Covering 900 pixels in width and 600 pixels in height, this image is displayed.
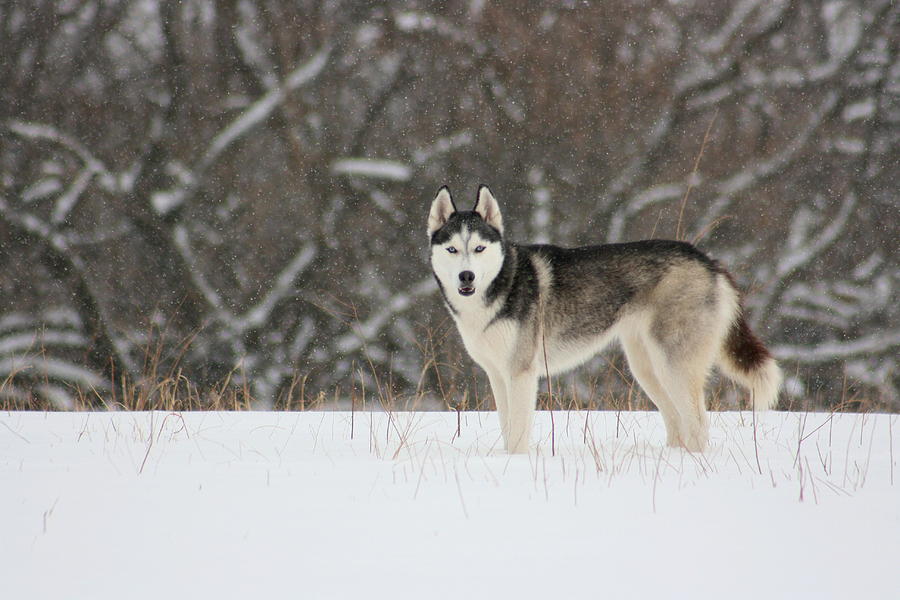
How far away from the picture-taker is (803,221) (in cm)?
845

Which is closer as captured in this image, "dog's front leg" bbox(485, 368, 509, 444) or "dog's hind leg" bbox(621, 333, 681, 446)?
"dog's front leg" bbox(485, 368, 509, 444)

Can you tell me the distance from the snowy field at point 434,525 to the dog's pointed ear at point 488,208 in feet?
4.00

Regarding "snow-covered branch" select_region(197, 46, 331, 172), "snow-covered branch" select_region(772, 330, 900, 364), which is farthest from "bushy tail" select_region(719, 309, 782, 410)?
"snow-covered branch" select_region(197, 46, 331, 172)

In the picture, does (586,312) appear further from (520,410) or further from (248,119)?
(248,119)

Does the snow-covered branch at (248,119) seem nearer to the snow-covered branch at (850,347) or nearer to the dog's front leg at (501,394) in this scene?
the dog's front leg at (501,394)

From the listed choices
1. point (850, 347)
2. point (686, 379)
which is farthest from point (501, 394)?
point (850, 347)

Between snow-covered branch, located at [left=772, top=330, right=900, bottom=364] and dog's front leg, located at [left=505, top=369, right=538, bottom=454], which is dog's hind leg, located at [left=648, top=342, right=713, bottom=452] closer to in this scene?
dog's front leg, located at [left=505, top=369, right=538, bottom=454]

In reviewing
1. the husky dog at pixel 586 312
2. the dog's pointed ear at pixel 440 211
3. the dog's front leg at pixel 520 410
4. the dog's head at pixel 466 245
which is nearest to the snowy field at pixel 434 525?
the dog's front leg at pixel 520 410

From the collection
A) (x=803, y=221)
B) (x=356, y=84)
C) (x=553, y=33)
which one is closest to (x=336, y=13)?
(x=356, y=84)

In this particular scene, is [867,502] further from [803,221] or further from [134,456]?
[803,221]

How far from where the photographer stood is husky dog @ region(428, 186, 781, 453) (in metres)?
3.91

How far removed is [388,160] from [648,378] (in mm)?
4827

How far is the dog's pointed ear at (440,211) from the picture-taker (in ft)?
13.3

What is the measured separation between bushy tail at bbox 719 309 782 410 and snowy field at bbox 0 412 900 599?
505 mm
